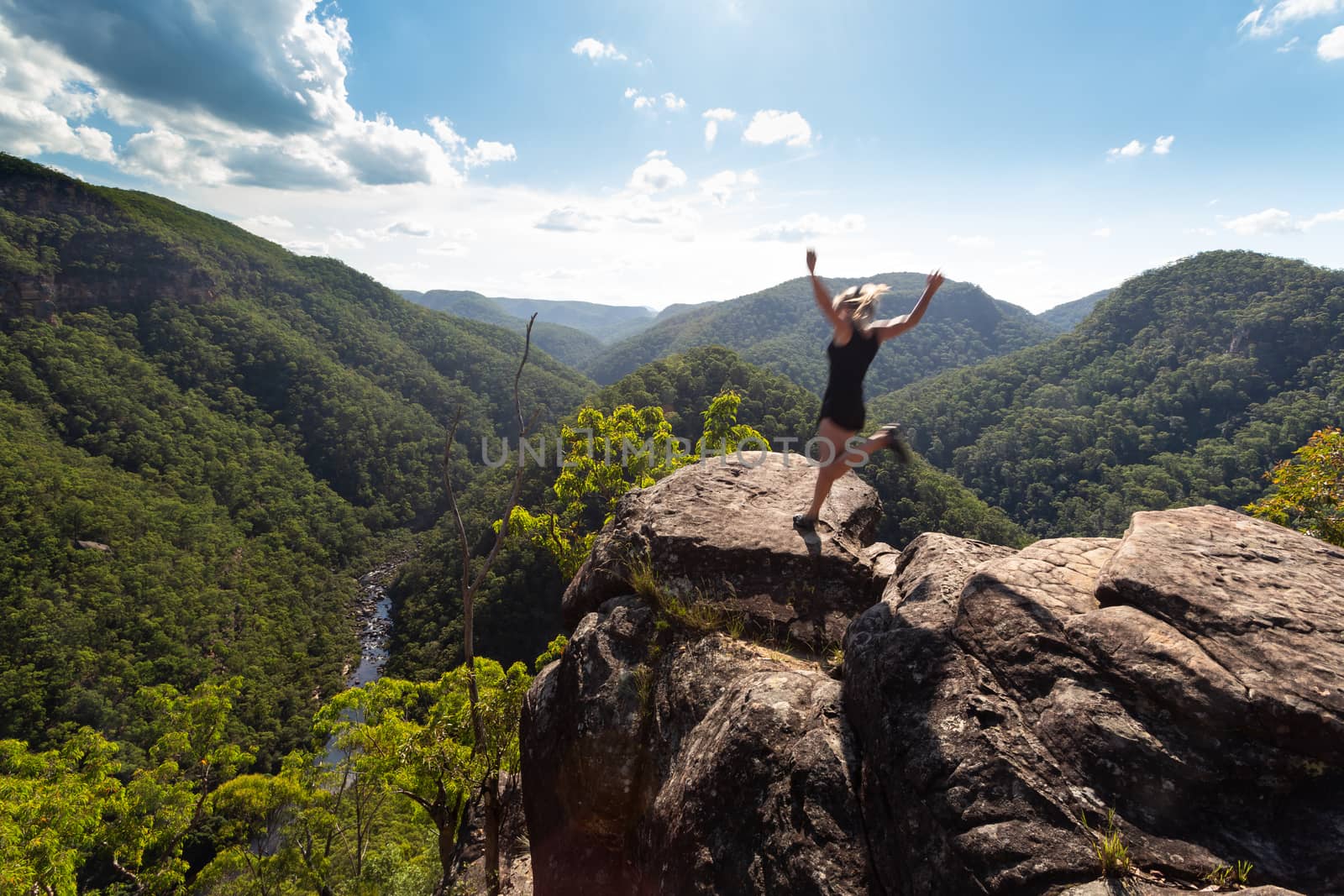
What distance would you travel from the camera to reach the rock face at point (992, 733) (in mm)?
2846

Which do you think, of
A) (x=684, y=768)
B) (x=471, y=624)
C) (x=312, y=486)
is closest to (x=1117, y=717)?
(x=684, y=768)

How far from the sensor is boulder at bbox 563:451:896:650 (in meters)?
5.79

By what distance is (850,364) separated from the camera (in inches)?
219

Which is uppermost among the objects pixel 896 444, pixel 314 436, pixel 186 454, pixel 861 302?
pixel 861 302

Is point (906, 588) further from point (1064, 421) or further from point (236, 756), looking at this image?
point (1064, 421)

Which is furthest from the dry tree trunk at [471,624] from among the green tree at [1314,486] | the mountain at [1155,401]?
the mountain at [1155,401]

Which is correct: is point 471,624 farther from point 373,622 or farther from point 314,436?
point 314,436

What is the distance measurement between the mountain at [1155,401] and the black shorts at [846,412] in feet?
297

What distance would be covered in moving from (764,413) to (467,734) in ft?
216

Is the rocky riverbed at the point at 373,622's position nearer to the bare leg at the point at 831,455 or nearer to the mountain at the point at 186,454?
the mountain at the point at 186,454

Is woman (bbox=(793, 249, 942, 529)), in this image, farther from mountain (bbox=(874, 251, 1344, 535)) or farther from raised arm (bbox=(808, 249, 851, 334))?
mountain (bbox=(874, 251, 1344, 535))

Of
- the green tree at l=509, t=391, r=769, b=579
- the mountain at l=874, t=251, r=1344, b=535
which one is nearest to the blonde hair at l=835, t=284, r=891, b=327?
the green tree at l=509, t=391, r=769, b=579

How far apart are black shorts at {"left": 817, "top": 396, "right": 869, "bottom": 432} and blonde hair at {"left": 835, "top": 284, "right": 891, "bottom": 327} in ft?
2.63

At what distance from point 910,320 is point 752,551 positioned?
2948 millimetres
